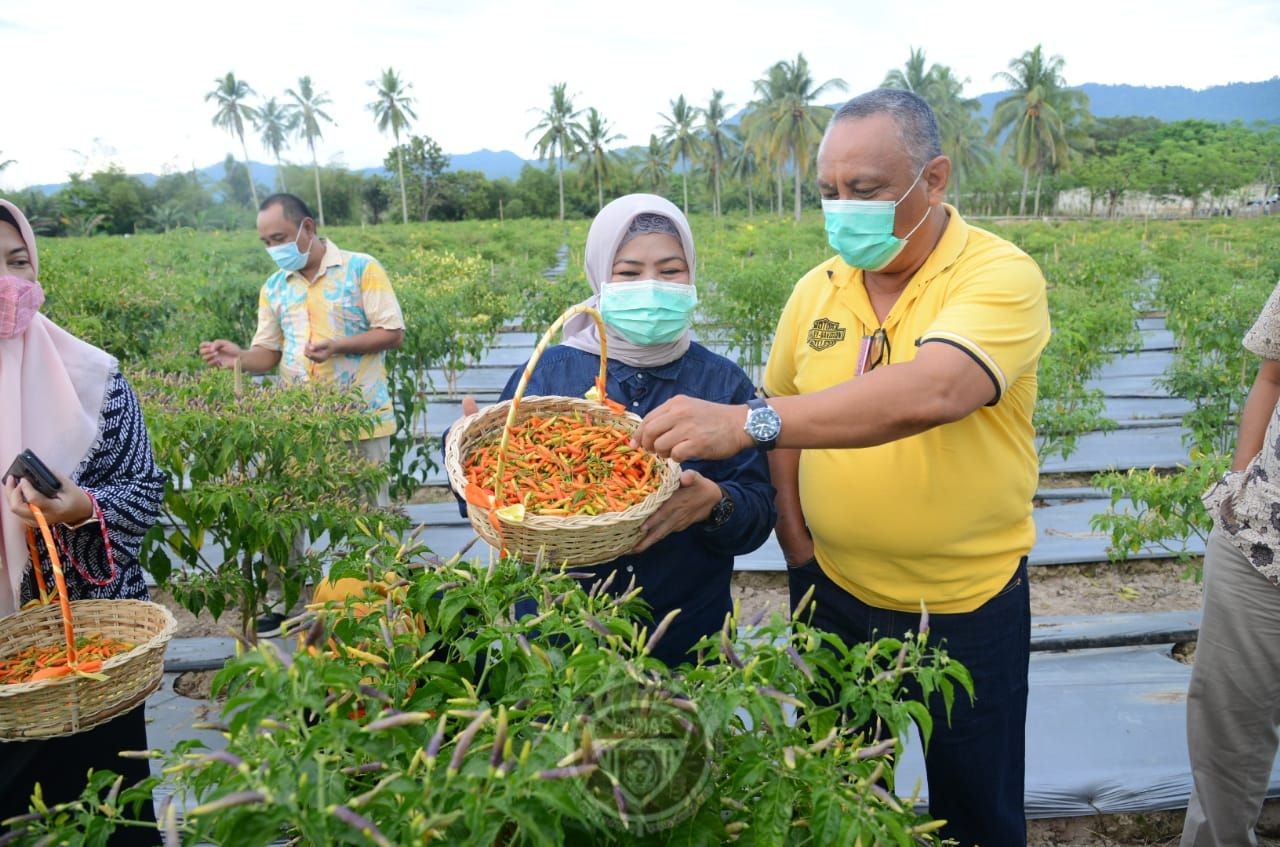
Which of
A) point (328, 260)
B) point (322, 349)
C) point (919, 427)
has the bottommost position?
point (322, 349)

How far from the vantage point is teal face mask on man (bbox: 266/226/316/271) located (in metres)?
4.43

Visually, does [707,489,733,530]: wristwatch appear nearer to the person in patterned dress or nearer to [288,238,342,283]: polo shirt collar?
the person in patterned dress

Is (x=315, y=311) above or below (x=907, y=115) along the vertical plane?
below

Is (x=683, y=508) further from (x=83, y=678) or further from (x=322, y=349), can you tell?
(x=322, y=349)

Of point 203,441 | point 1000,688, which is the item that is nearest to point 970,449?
point 1000,688

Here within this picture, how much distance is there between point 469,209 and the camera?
55500 millimetres

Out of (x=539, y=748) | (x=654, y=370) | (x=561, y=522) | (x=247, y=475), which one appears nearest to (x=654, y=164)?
(x=247, y=475)

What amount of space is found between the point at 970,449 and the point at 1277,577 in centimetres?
92

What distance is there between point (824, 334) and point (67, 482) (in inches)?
72.6

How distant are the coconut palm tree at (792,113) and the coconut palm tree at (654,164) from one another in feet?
24.2

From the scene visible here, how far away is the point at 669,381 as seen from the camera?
7.92ft

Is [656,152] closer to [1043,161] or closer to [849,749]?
[1043,161]

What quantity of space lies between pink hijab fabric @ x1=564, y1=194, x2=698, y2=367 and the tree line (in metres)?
45.0

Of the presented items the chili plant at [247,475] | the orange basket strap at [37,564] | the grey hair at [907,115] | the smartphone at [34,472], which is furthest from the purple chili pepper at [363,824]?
the chili plant at [247,475]
